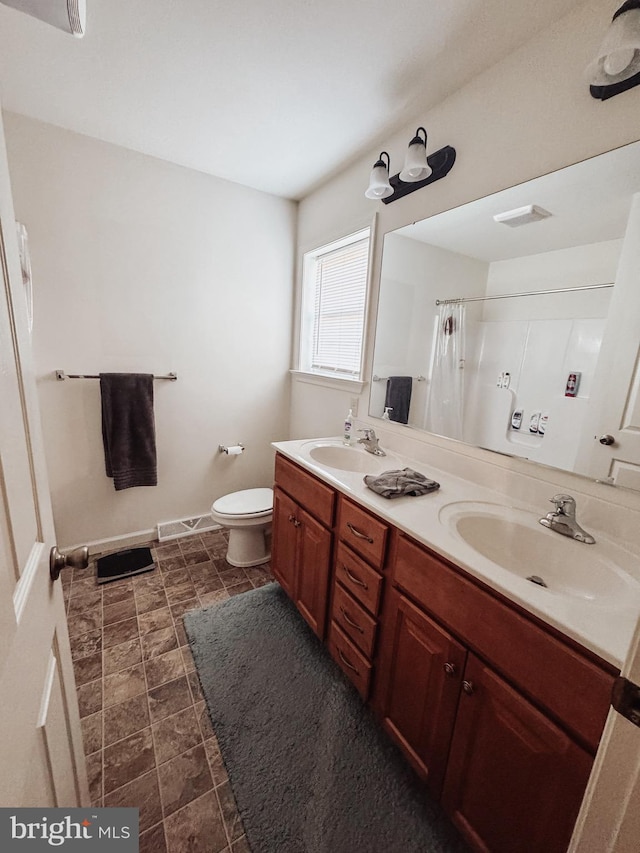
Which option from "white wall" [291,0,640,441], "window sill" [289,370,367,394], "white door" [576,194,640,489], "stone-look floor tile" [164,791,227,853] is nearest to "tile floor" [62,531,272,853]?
"stone-look floor tile" [164,791,227,853]

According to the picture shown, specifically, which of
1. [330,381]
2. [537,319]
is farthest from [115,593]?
[537,319]

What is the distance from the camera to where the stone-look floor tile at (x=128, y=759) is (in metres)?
1.08

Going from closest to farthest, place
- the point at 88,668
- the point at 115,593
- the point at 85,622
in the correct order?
the point at 88,668
the point at 85,622
the point at 115,593

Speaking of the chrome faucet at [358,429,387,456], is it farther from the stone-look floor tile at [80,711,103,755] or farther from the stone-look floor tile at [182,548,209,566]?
the stone-look floor tile at [80,711,103,755]

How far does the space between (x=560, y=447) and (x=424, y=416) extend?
1.94 feet

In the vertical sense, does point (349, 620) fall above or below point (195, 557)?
above

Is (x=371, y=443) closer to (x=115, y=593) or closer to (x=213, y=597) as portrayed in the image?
(x=213, y=597)

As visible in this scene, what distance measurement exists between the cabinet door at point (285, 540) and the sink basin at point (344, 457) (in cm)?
28

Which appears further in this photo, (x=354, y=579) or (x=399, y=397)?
(x=399, y=397)

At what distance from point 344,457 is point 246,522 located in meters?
0.74

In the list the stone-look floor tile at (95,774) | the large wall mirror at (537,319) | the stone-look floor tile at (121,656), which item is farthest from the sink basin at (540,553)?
the stone-look floor tile at (121,656)

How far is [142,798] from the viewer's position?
103cm

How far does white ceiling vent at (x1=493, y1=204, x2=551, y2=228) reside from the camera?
3.90 ft

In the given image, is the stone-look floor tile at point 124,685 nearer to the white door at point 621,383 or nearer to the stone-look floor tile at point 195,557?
the stone-look floor tile at point 195,557
